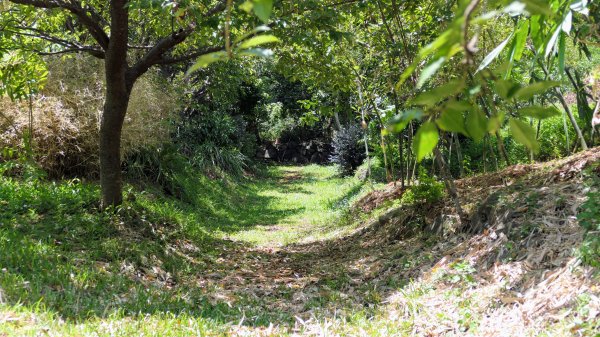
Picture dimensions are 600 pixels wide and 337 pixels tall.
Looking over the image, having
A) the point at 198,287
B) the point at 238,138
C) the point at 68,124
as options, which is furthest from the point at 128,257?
the point at 238,138

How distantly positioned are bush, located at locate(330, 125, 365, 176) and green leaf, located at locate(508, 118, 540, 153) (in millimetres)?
16193

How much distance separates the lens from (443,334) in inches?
118

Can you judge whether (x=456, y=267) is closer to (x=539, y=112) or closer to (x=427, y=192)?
(x=427, y=192)

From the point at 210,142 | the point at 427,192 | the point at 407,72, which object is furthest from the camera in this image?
the point at 210,142

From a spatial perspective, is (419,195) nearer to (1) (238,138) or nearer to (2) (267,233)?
(2) (267,233)

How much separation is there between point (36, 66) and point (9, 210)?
1.76 meters

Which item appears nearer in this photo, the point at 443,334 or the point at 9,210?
the point at 443,334

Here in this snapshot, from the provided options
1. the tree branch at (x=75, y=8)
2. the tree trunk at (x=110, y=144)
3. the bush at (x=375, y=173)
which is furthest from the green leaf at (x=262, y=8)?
the bush at (x=375, y=173)

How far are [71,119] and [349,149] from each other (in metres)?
10.7

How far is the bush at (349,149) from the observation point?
17.1 meters

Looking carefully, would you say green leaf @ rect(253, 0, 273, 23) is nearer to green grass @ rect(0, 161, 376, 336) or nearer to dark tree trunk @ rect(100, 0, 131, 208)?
green grass @ rect(0, 161, 376, 336)

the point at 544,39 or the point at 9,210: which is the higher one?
the point at 544,39

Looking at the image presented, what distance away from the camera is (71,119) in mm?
7992

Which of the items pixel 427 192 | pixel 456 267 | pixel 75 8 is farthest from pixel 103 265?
pixel 427 192
